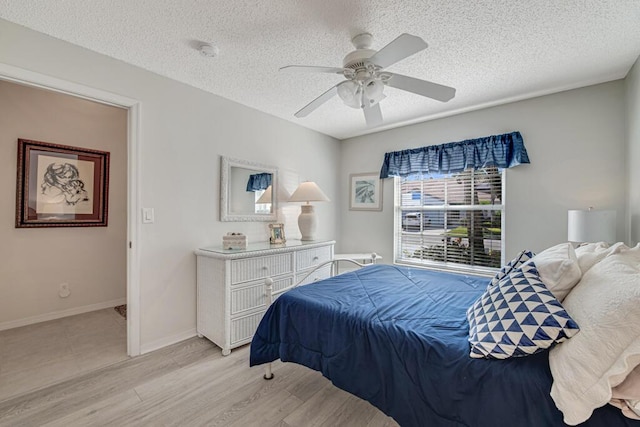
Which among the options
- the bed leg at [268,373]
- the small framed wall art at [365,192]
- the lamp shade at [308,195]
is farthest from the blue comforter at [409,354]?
the small framed wall art at [365,192]

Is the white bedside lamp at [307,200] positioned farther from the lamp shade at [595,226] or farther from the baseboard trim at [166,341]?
the lamp shade at [595,226]

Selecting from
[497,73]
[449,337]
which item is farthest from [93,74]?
[497,73]

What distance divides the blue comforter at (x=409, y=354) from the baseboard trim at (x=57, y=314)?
8.80ft

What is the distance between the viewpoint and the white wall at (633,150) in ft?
6.77

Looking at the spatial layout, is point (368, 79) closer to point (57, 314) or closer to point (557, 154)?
point (557, 154)

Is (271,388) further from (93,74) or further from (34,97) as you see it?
(34,97)

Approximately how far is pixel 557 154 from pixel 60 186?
5.23 m

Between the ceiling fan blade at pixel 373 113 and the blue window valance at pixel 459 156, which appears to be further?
the blue window valance at pixel 459 156

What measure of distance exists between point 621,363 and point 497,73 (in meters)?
2.33

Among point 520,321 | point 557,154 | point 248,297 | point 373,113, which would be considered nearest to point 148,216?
point 248,297

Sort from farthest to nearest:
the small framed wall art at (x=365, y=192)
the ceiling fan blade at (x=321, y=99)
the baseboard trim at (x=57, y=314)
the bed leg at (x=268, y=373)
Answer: the small framed wall art at (x=365, y=192), the baseboard trim at (x=57, y=314), the bed leg at (x=268, y=373), the ceiling fan blade at (x=321, y=99)

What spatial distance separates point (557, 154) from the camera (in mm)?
2668

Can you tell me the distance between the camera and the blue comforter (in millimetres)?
1001

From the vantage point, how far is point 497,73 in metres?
2.36
